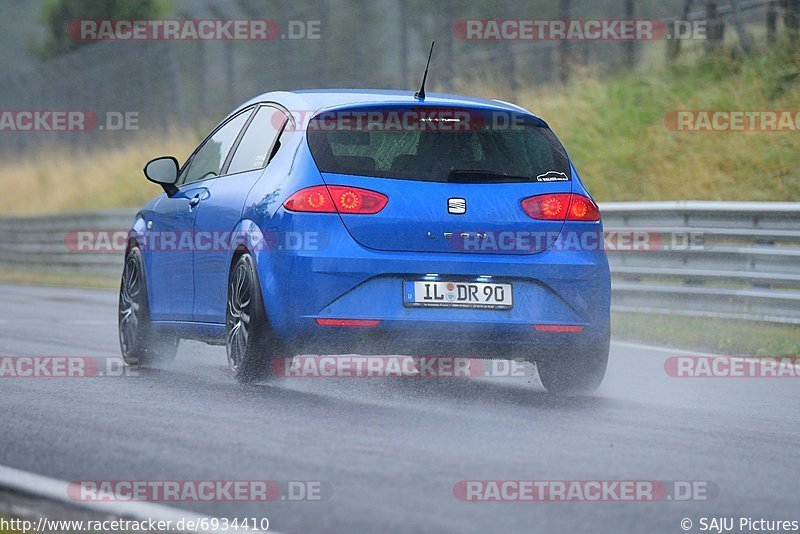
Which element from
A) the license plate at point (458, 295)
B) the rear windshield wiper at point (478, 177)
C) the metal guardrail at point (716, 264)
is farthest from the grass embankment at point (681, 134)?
the license plate at point (458, 295)

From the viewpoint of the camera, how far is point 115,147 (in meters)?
39.3

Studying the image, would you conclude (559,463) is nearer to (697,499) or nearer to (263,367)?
(697,499)

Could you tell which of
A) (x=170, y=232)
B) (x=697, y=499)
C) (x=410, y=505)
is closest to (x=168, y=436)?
(x=410, y=505)

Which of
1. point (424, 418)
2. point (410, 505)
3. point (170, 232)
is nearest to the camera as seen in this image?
point (410, 505)

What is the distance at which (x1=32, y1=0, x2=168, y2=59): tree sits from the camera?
70500 millimetres

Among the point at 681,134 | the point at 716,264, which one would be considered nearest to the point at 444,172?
the point at 716,264

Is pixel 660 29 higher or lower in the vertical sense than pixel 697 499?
higher

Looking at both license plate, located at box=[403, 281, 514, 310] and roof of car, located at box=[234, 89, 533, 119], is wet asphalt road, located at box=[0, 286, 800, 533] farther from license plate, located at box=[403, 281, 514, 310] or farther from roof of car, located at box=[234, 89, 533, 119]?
roof of car, located at box=[234, 89, 533, 119]

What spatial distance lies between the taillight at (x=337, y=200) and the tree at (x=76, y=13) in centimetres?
6292

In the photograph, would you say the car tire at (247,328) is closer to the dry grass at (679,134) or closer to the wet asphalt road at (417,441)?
the wet asphalt road at (417,441)

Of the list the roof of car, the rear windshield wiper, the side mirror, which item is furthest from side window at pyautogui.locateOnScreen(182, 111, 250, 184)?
the rear windshield wiper

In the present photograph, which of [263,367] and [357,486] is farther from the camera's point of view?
[263,367]

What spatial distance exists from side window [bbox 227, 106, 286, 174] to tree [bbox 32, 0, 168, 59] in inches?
2423

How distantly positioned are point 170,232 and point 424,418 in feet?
9.98
